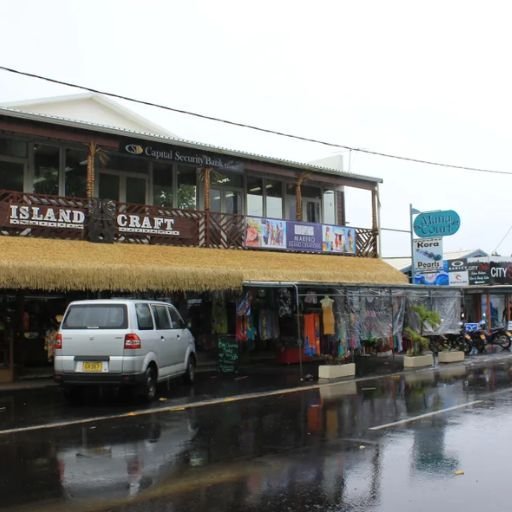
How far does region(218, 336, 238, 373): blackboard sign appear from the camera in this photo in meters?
16.2

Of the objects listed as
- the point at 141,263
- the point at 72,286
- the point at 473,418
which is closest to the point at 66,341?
the point at 72,286

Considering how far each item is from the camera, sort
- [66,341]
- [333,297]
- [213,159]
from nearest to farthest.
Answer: [66,341], [333,297], [213,159]

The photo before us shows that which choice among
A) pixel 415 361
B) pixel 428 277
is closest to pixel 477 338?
pixel 428 277

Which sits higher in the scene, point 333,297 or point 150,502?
point 333,297

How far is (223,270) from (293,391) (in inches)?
157

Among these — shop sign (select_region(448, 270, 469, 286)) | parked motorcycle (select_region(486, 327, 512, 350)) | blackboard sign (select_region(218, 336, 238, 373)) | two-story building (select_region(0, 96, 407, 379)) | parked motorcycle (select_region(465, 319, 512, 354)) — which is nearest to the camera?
two-story building (select_region(0, 96, 407, 379))

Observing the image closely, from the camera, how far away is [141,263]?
14992 mm

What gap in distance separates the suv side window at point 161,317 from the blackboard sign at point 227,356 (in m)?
3.79

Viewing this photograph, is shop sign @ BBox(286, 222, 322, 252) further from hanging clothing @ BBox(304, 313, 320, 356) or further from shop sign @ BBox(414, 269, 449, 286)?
shop sign @ BBox(414, 269, 449, 286)

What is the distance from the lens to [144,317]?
11.5 metres

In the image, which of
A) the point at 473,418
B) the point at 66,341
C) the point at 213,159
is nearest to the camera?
the point at 473,418

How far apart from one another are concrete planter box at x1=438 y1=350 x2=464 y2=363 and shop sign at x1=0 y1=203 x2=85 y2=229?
11461 mm

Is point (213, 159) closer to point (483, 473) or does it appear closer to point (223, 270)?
point (223, 270)

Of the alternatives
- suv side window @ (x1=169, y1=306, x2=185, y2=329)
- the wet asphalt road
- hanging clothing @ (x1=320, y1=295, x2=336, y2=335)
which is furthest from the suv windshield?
hanging clothing @ (x1=320, y1=295, x2=336, y2=335)
